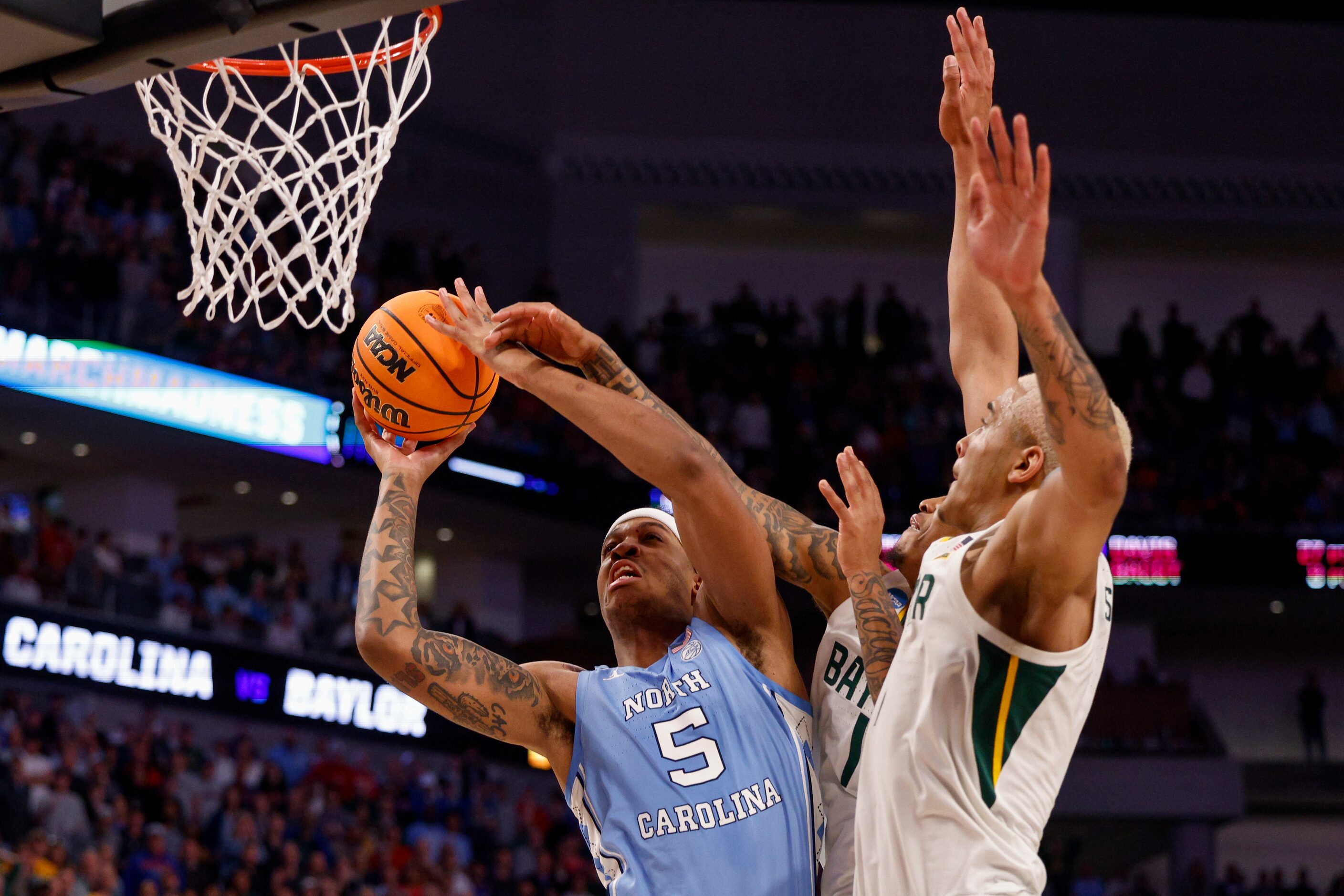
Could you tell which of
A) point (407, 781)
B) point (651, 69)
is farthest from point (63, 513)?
point (651, 69)

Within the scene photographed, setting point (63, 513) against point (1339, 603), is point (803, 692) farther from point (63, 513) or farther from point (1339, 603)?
point (1339, 603)

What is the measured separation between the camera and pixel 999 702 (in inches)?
96.7

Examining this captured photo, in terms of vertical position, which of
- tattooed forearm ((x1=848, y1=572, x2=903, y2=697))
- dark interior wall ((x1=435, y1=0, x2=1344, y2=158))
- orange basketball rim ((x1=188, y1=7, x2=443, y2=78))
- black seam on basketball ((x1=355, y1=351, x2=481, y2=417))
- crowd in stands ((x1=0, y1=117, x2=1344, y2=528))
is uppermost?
dark interior wall ((x1=435, y1=0, x2=1344, y2=158))

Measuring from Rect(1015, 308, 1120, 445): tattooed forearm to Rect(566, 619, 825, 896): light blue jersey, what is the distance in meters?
1.09

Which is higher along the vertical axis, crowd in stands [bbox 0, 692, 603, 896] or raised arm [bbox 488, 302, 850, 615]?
raised arm [bbox 488, 302, 850, 615]

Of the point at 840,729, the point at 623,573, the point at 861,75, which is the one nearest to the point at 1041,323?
the point at 840,729

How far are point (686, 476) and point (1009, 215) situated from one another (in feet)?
3.24

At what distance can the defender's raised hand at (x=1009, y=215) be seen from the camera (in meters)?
2.19

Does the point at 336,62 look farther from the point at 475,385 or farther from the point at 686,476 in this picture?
the point at 686,476

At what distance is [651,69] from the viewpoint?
19.6m

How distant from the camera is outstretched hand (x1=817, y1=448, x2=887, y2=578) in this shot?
9.46 ft

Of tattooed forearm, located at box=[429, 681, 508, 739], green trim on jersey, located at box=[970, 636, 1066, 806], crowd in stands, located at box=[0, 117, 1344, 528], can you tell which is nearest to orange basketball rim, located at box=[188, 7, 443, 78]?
tattooed forearm, located at box=[429, 681, 508, 739]

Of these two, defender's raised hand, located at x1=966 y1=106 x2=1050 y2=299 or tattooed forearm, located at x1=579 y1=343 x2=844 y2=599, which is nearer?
defender's raised hand, located at x1=966 y1=106 x2=1050 y2=299

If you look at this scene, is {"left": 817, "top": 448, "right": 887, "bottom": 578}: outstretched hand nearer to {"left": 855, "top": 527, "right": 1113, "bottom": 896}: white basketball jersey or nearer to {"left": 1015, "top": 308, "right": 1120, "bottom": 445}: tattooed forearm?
{"left": 855, "top": 527, "right": 1113, "bottom": 896}: white basketball jersey
